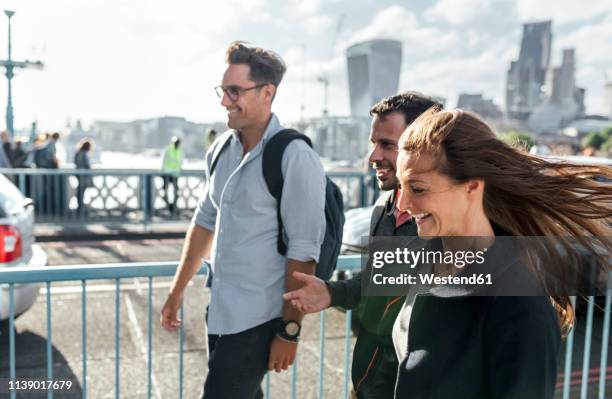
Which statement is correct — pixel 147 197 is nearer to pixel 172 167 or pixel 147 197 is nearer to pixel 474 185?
pixel 172 167

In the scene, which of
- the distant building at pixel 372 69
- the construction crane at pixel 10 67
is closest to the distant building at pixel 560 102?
the distant building at pixel 372 69

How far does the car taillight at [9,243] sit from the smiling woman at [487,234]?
3709mm

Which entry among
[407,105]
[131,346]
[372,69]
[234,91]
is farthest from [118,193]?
[372,69]

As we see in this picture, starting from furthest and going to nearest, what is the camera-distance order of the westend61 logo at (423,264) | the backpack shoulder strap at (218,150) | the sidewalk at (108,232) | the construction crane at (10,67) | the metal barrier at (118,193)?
1. the construction crane at (10,67)
2. the metal barrier at (118,193)
3. the sidewalk at (108,232)
4. the backpack shoulder strap at (218,150)
5. the westend61 logo at (423,264)

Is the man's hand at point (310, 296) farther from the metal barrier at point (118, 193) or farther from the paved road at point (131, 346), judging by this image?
the metal barrier at point (118, 193)

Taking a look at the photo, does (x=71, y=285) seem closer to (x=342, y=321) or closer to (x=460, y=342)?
(x=342, y=321)

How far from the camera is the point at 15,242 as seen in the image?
4473mm

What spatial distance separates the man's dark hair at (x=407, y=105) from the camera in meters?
2.20

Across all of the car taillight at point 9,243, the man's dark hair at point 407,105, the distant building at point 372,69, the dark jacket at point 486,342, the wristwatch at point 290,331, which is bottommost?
the car taillight at point 9,243

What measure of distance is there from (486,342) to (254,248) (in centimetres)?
115

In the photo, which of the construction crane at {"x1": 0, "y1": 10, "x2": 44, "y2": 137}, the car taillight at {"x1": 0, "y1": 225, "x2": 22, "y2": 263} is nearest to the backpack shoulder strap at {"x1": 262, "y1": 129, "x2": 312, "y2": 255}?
the car taillight at {"x1": 0, "y1": 225, "x2": 22, "y2": 263}

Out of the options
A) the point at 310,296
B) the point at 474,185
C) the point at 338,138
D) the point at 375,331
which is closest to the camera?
the point at 474,185

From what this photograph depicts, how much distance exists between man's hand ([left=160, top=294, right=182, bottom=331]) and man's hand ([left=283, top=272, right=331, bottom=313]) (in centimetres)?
83

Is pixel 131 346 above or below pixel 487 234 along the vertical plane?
below
